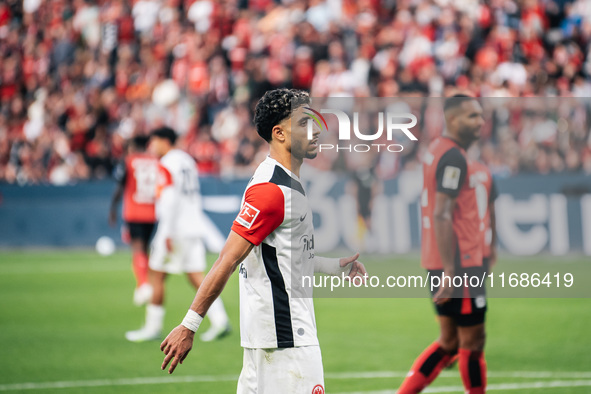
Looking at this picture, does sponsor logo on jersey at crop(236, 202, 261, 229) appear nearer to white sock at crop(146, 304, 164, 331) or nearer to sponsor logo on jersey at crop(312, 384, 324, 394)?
sponsor logo on jersey at crop(312, 384, 324, 394)

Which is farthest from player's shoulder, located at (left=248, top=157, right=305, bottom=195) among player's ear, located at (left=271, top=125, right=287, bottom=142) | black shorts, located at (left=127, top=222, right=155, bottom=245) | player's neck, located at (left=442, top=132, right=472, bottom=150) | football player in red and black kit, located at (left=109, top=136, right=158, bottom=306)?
black shorts, located at (left=127, top=222, right=155, bottom=245)

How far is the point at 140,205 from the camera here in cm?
1327

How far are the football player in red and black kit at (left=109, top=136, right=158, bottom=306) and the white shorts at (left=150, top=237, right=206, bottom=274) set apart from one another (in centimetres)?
234

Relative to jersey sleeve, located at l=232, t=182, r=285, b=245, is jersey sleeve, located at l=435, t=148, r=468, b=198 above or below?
above

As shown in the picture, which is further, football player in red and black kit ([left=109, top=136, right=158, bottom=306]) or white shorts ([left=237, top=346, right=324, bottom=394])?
football player in red and black kit ([left=109, top=136, right=158, bottom=306])

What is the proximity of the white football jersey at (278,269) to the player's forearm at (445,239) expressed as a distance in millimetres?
1664

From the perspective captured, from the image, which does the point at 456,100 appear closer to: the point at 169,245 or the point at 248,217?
the point at 248,217

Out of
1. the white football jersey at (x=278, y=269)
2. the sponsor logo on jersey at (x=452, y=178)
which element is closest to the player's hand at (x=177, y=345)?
the white football jersey at (x=278, y=269)

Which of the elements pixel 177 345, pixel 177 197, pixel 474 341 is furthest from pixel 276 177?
pixel 177 197

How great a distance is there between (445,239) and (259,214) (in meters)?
2.02

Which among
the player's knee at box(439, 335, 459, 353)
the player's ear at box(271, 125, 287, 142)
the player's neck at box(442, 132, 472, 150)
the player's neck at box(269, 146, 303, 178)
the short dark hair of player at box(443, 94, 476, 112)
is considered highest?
the short dark hair of player at box(443, 94, 476, 112)

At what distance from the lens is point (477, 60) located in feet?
62.1

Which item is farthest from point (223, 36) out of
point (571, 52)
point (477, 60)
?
point (571, 52)

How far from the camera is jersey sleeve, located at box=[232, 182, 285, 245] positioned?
173 inches
